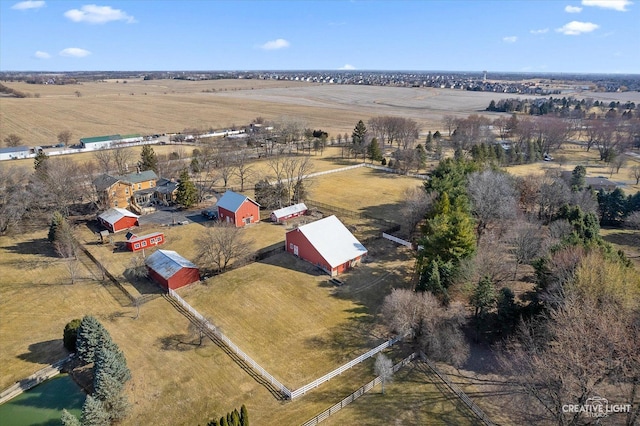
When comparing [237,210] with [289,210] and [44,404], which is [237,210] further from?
[44,404]

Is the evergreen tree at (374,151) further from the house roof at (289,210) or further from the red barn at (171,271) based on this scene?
the red barn at (171,271)

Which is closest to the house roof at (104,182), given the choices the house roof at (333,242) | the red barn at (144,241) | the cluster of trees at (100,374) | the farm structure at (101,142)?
the red barn at (144,241)

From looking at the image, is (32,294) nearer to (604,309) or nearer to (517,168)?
(604,309)

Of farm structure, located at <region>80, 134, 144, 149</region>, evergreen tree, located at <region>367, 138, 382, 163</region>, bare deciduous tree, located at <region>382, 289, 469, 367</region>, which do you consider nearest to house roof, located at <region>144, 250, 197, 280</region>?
bare deciduous tree, located at <region>382, 289, 469, 367</region>

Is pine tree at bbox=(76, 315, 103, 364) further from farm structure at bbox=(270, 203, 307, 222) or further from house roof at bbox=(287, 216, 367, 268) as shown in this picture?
farm structure at bbox=(270, 203, 307, 222)

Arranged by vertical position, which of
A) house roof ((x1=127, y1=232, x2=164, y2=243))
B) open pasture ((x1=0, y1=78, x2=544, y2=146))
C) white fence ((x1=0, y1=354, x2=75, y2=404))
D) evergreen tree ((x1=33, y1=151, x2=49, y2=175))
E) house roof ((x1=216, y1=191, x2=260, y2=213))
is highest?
open pasture ((x1=0, y1=78, x2=544, y2=146))

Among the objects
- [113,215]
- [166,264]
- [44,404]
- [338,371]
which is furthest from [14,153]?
[338,371]
